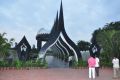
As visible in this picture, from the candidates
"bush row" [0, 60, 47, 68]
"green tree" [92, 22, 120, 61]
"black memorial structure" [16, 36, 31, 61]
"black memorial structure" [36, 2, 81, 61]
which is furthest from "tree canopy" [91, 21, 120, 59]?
"black memorial structure" [16, 36, 31, 61]

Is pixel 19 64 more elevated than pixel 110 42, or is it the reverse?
pixel 110 42

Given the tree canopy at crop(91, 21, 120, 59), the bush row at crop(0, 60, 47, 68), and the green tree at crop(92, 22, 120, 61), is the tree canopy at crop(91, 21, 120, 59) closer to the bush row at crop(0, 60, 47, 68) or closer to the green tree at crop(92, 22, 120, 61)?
the green tree at crop(92, 22, 120, 61)

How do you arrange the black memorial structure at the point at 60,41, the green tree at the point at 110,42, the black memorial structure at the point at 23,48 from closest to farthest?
the green tree at the point at 110,42 → the black memorial structure at the point at 60,41 → the black memorial structure at the point at 23,48

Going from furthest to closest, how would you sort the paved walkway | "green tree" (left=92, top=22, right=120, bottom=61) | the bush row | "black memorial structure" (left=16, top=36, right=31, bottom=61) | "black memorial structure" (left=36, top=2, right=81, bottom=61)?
"black memorial structure" (left=16, top=36, right=31, bottom=61) < the paved walkway < "black memorial structure" (left=36, top=2, right=81, bottom=61) < "green tree" (left=92, top=22, right=120, bottom=61) < the bush row

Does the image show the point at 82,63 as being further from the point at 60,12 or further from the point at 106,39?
the point at 60,12

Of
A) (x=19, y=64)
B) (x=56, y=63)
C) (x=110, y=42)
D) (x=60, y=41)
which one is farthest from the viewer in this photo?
(x=56, y=63)

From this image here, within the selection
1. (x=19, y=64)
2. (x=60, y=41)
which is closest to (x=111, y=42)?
(x=60, y=41)

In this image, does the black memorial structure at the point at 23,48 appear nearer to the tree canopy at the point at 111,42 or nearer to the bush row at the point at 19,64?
the tree canopy at the point at 111,42

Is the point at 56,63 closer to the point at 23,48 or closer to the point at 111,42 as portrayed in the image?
the point at 23,48

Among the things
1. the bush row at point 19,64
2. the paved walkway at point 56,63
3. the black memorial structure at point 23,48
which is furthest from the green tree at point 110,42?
the black memorial structure at point 23,48

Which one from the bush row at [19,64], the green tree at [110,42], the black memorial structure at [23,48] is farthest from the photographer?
the black memorial structure at [23,48]

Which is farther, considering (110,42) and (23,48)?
(23,48)

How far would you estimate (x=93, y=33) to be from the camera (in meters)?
55.8

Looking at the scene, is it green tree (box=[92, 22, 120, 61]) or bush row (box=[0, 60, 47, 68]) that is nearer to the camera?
bush row (box=[0, 60, 47, 68])
